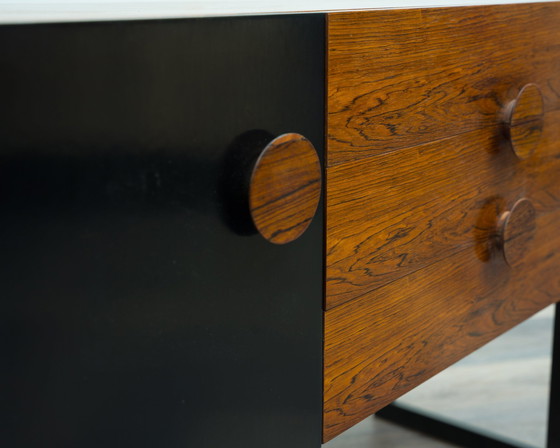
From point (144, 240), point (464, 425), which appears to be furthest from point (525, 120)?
point (464, 425)

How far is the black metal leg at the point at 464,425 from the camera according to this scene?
1.13m

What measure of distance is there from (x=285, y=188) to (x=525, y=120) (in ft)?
1.17

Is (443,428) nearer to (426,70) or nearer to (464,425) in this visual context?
(464,425)

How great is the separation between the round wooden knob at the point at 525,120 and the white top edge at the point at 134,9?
0.25 meters

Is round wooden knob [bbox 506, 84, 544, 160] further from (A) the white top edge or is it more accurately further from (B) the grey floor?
(B) the grey floor

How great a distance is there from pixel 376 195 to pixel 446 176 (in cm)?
11

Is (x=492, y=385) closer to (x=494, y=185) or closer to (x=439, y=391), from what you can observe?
(x=439, y=391)

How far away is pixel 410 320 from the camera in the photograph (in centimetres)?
67

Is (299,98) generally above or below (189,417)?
above

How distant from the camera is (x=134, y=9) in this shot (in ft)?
1.34

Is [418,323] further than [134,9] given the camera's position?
Yes

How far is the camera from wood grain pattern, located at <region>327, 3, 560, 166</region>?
1.82ft

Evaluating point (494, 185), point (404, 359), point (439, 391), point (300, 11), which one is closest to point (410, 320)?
point (404, 359)

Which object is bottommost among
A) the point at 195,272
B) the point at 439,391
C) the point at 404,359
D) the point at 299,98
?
the point at 439,391
